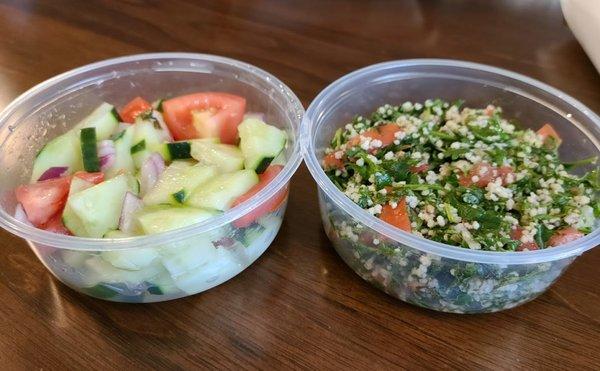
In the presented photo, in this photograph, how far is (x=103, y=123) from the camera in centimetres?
105

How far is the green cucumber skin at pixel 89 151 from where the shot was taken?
3.19 feet

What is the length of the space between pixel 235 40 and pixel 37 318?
105 cm

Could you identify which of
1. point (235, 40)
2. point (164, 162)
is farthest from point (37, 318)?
point (235, 40)

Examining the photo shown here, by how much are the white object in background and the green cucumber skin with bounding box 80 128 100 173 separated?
1.28 meters

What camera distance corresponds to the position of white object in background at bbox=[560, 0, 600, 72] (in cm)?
140

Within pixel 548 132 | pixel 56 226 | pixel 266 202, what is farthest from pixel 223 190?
pixel 548 132

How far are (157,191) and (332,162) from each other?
33cm

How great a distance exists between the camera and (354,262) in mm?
936

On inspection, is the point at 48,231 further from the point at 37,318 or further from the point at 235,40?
the point at 235,40

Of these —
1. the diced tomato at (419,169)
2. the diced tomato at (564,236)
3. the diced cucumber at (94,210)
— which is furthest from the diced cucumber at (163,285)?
the diced tomato at (564,236)

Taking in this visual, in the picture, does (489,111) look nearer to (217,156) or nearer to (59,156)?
(217,156)

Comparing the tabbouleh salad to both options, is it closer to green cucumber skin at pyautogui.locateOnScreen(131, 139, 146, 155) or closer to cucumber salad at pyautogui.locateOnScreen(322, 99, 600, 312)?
cucumber salad at pyautogui.locateOnScreen(322, 99, 600, 312)

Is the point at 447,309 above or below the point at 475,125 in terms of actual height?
below

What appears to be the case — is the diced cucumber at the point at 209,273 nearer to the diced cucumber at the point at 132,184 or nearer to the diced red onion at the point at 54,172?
the diced cucumber at the point at 132,184
